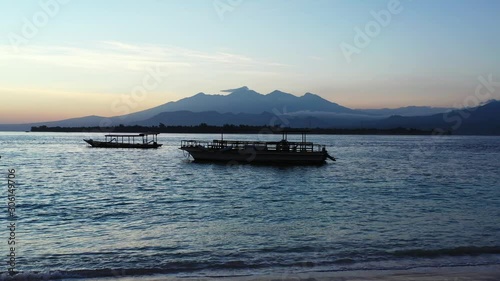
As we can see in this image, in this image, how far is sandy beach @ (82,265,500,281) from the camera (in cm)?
1059

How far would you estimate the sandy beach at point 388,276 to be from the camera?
1059 centimetres

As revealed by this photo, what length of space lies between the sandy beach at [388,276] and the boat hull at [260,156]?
40.8 m

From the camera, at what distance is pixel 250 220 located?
2019cm

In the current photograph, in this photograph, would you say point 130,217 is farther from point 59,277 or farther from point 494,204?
point 494,204

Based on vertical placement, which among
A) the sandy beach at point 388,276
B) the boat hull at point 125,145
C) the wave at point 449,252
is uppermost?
the sandy beach at point 388,276

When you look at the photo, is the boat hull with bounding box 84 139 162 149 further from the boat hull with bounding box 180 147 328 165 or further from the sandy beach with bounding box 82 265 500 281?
the sandy beach with bounding box 82 265 500 281

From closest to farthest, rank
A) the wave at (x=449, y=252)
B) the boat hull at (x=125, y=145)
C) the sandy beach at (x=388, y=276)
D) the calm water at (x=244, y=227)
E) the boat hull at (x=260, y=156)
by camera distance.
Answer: the sandy beach at (x=388, y=276) → the calm water at (x=244, y=227) → the wave at (x=449, y=252) → the boat hull at (x=260, y=156) → the boat hull at (x=125, y=145)

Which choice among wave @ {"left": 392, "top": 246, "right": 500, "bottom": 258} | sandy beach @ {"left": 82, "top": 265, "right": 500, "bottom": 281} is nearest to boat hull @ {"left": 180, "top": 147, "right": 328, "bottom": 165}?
wave @ {"left": 392, "top": 246, "right": 500, "bottom": 258}

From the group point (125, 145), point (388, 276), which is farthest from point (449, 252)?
point (125, 145)

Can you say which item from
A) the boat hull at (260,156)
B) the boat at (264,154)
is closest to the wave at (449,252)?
the boat at (264,154)

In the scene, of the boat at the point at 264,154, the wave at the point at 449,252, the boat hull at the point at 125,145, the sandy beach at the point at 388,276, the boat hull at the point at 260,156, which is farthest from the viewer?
the boat hull at the point at 125,145

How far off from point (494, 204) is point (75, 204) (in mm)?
22925

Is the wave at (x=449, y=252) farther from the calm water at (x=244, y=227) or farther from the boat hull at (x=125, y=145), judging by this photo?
the boat hull at (x=125, y=145)

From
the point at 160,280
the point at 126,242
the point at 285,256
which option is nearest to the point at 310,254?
the point at 285,256
